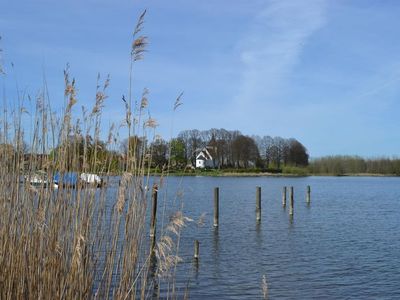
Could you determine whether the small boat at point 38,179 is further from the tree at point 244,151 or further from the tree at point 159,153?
the tree at point 244,151

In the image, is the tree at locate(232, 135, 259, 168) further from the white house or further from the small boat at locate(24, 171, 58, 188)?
the small boat at locate(24, 171, 58, 188)

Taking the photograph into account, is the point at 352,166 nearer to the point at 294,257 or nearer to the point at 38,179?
the point at 294,257

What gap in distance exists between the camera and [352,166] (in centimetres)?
12406

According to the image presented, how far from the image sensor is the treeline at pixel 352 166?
122m

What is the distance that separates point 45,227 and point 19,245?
0.26 metres

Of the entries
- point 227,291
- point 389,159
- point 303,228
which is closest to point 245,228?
point 303,228

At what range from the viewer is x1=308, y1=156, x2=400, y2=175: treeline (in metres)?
122

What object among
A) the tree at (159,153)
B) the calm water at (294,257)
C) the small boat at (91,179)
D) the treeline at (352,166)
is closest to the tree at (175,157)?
the tree at (159,153)

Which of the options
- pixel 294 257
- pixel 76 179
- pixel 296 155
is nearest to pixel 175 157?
pixel 76 179

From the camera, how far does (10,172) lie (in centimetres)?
457

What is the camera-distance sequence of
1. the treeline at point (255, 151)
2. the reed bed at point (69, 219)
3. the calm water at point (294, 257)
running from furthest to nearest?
1. the treeline at point (255, 151)
2. the calm water at point (294, 257)
3. the reed bed at point (69, 219)

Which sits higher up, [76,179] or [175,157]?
[175,157]

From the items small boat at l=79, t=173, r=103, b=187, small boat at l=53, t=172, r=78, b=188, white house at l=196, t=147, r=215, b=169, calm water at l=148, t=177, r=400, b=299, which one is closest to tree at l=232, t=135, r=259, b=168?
calm water at l=148, t=177, r=400, b=299

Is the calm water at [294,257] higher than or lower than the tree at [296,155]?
lower
